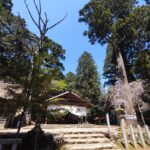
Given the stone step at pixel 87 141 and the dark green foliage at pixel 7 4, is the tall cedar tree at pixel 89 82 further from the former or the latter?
the stone step at pixel 87 141

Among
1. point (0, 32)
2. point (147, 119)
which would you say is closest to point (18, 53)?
point (0, 32)

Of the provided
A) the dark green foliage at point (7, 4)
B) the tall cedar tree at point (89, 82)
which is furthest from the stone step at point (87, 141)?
the tall cedar tree at point (89, 82)

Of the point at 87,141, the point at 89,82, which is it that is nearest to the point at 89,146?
the point at 87,141

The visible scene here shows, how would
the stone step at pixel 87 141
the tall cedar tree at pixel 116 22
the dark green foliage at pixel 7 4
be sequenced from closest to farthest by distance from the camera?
the stone step at pixel 87 141 < the tall cedar tree at pixel 116 22 < the dark green foliage at pixel 7 4

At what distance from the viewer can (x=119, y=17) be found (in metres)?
20.3

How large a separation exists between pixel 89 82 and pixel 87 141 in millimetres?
26946

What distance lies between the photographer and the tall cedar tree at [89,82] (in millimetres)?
30666

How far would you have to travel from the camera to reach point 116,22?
19.1m

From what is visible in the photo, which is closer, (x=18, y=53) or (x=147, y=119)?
(x=18, y=53)

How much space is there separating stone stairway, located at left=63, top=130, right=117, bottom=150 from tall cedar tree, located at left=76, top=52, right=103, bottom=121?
62.1ft

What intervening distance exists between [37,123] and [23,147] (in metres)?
1.12

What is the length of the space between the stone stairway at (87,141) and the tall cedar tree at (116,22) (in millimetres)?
8953

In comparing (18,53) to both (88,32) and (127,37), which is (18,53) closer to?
(88,32)

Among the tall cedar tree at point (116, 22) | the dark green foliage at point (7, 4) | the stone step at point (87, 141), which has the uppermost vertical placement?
the dark green foliage at point (7, 4)
